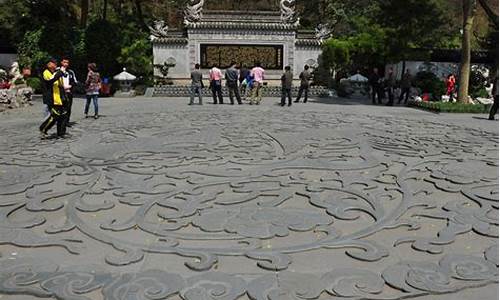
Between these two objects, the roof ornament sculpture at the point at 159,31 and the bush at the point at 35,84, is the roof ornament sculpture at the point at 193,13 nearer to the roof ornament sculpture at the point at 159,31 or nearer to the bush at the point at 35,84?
the roof ornament sculpture at the point at 159,31

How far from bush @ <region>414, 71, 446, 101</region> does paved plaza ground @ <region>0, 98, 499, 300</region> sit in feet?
49.6

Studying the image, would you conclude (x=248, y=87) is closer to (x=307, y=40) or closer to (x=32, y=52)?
(x=307, y=40)

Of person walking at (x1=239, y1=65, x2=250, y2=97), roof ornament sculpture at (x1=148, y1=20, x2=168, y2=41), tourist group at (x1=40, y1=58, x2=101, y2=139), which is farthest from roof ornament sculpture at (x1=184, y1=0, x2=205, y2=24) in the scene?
tourist group at (x1=40, y1=58, x2=101, y2=139)

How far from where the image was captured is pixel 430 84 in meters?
23.4

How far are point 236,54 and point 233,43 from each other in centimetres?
66

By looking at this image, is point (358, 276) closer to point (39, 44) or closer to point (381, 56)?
point (381, 56)

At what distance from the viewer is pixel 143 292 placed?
3254 millimetres

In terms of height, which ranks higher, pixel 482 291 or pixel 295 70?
pixel 295 70

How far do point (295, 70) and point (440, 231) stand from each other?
23.8 meters

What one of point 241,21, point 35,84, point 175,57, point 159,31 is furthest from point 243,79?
point 35,84

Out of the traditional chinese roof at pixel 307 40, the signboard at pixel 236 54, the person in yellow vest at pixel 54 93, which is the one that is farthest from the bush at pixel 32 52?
the person in yellow vest at pixel 54 93

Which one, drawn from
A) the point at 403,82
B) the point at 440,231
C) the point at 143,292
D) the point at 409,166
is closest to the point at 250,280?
the point at 143,292

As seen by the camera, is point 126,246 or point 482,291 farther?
point 126,246

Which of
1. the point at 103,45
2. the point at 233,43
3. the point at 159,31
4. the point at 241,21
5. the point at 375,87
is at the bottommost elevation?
the point at 375,87
